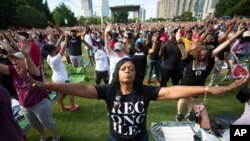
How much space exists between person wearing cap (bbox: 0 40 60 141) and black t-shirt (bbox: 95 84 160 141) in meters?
1.26

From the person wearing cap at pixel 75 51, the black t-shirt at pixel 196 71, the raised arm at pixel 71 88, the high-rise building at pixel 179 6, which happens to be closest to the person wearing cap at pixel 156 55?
the black t-shirt at pixel 196 71

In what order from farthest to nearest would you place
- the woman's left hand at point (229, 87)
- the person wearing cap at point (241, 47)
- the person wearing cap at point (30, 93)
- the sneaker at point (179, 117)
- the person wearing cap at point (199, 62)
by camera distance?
the person wearing cap at point (241, 47)
the sneaker at point (179, 117)
the person wearing cap at point (199, 62)
the person wearing cap at point (30, 93)
the woman's left hand at point (229, 87)

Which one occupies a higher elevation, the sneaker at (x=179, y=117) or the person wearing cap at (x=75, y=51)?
the person wearing cap at (x=75, y=51)

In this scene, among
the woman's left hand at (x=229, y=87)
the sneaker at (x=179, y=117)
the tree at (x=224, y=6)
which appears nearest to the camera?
the woman's left hand at (x=229, y=87)

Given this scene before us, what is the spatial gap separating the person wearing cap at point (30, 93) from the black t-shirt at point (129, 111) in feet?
4.13

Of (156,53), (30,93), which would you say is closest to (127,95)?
(30,93)

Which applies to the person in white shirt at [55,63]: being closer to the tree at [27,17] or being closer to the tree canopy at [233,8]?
the tree at [27,17]

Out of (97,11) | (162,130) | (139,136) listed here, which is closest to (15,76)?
(139,136)

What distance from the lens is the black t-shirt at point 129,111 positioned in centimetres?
296

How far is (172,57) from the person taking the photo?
7461mm

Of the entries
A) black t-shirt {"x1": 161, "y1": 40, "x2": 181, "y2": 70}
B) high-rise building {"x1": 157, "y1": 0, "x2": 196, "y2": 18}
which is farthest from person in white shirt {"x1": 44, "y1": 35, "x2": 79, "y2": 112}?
high-rise building {"x1": 157, "y1": 0, "x2": 196, "y2": 18}

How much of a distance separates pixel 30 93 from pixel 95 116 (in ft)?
8.74

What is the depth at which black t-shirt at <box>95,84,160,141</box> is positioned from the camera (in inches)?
116

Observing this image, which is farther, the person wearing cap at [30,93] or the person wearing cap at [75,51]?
the person wearing cap at [75,51]
